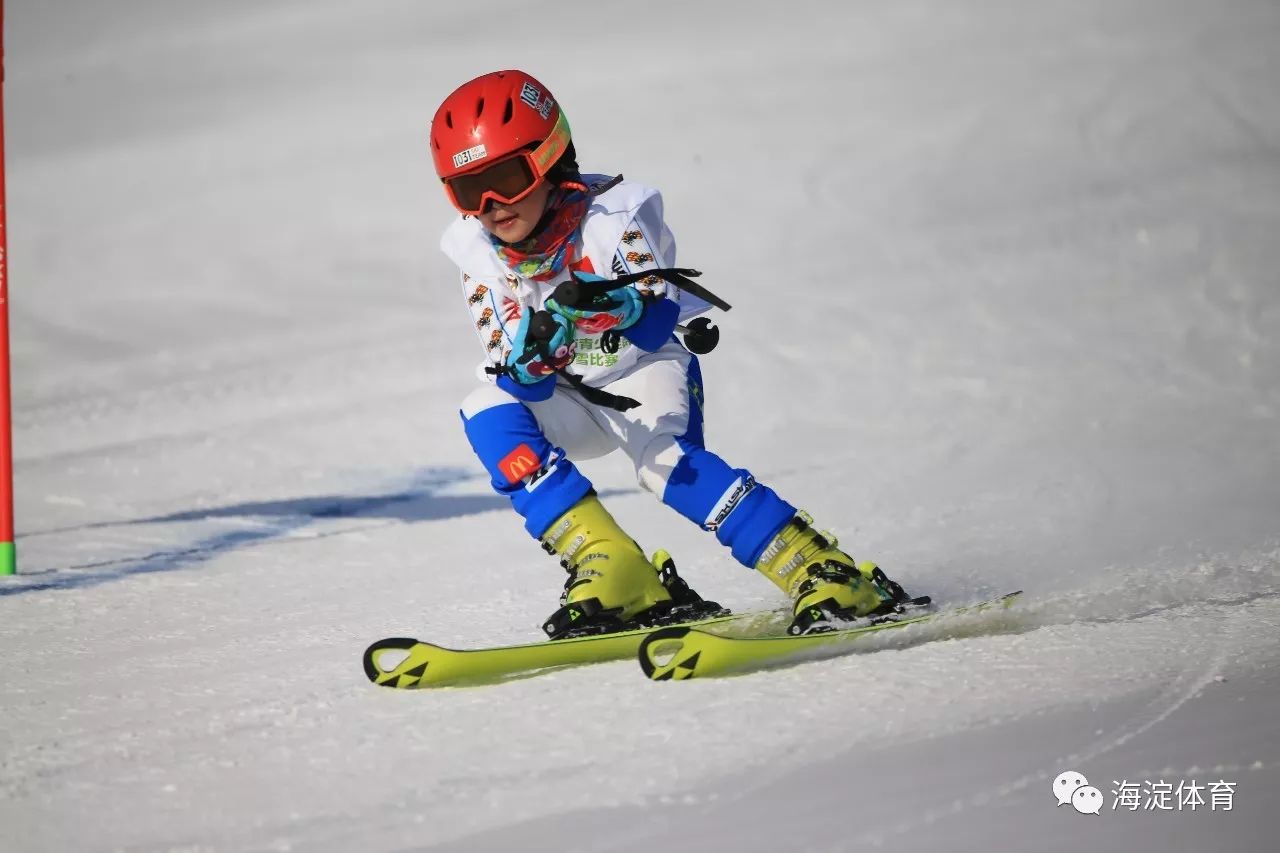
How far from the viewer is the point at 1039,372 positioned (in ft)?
29.7

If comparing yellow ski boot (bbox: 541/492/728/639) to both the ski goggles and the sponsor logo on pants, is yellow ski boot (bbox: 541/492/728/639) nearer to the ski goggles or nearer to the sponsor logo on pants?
the sponsor logo on pants

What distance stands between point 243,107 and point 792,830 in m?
16.2

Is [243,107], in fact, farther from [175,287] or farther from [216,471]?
[216,471]

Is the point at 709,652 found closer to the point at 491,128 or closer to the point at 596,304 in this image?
the point at 596,304

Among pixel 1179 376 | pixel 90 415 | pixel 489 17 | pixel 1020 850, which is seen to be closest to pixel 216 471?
pixel 90 415

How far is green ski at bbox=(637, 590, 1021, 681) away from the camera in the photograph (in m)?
3.94

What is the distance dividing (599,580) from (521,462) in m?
0.42

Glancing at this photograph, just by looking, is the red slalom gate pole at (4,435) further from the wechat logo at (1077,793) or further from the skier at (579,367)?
the wechat logo at (1077,793)

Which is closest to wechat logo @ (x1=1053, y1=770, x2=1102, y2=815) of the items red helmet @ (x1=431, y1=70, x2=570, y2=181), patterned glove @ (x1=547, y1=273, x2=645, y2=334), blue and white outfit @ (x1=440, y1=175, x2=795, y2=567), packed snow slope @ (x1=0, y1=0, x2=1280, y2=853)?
packed snow slope @ (x1=0, y1=0, x2=1280, y2=853)

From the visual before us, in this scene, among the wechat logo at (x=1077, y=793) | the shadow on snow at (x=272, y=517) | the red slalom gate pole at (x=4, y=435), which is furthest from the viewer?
the shadow on snow at (x=272, y=517)

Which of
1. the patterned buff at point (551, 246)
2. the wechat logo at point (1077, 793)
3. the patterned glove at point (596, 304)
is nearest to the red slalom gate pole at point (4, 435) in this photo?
the patterned buff at point (551, 246)

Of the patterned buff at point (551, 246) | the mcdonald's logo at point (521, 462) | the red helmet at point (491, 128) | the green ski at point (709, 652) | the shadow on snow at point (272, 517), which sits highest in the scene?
the red helmet at point (491, 128)

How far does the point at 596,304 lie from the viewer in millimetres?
4297

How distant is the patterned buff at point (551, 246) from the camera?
4.46 metres
